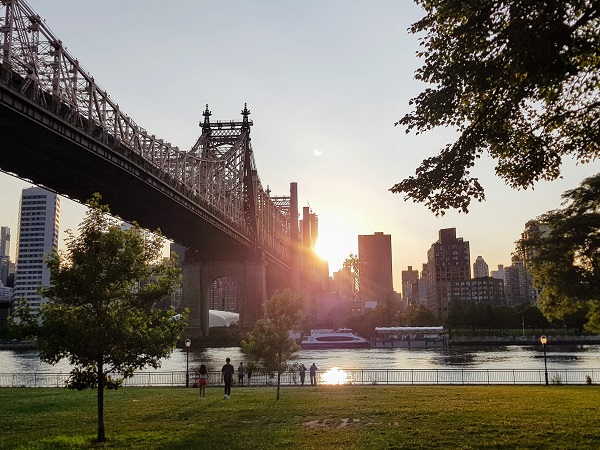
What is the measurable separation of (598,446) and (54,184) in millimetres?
55615

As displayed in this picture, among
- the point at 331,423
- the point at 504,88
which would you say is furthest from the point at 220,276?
the point at 504,88

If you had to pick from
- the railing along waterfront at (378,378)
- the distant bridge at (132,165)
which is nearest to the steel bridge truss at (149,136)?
the distant bridge at (132,165)

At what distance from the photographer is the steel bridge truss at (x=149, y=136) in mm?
40250

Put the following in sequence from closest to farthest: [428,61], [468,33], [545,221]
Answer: [468,33] < [428,61] < [545,221]

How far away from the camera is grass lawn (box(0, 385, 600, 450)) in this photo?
14.1 meters

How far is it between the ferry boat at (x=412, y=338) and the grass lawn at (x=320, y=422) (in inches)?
3426

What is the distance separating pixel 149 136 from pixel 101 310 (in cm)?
5548

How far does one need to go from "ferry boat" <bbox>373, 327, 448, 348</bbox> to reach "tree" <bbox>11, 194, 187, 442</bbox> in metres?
97.3

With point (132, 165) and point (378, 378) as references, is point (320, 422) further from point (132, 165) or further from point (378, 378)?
point (132, 165)

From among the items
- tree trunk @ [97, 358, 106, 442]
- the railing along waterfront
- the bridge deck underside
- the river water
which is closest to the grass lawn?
tree trunk @ [97, 358, 106, 442]

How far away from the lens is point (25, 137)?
147 feet

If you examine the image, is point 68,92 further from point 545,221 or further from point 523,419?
point 523,419

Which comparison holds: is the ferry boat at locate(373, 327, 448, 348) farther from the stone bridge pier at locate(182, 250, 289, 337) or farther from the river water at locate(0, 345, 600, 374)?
the stone bridge pier at locate(182, 250, 289, 337)

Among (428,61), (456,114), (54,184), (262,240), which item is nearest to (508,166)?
(456,114)
